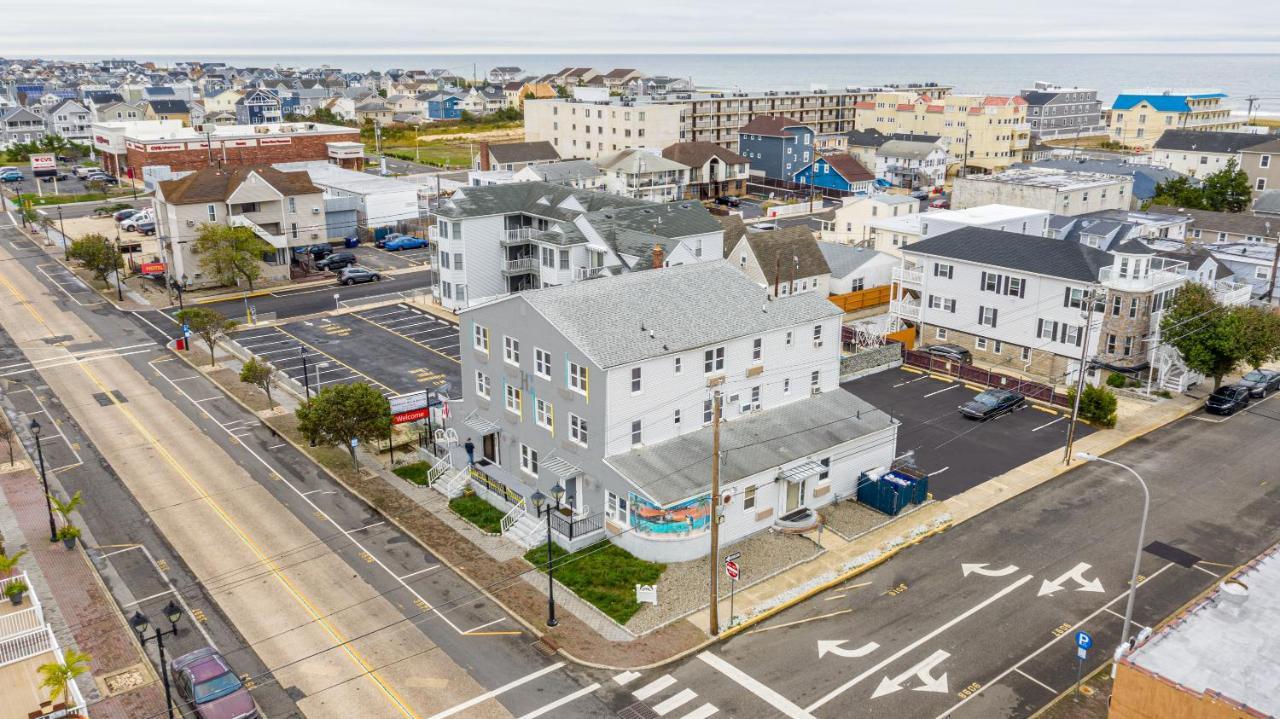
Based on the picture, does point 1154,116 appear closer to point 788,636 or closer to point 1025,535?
point 1025,535

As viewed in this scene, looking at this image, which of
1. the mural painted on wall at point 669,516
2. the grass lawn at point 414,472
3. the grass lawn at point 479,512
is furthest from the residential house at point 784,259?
the mural painted on wall at point 669,516

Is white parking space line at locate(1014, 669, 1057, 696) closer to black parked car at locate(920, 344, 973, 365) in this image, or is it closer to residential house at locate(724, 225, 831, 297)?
black parked car at locate(920, 344, 973, 365)

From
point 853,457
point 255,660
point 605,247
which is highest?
point 605,247

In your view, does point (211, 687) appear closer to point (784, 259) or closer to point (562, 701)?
point (562, 701)

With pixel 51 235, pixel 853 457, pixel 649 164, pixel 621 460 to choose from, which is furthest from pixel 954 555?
pixel 51 235

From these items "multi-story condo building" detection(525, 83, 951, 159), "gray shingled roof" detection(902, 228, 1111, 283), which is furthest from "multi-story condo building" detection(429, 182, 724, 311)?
"multi-story condo building" detection(525, 83, 951, 159)

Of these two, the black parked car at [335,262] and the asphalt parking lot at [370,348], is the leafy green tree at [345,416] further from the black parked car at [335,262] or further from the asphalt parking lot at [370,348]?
the black parked car at [335,262]
